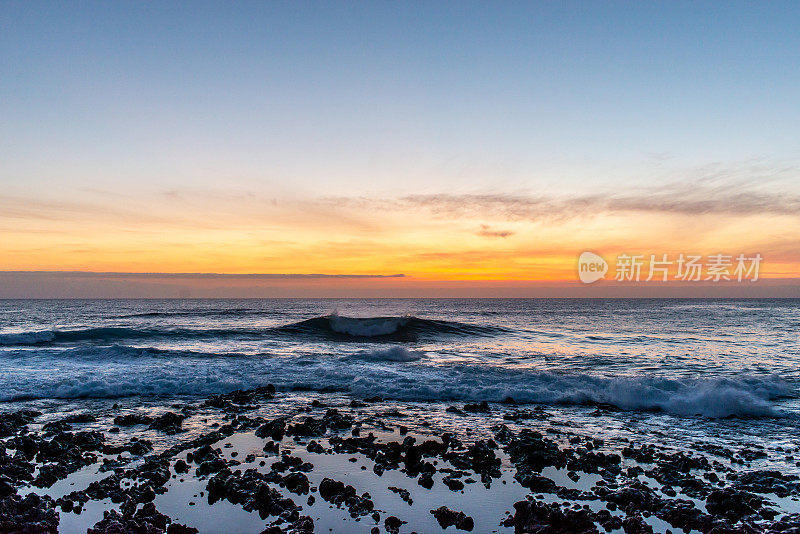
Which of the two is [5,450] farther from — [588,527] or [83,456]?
[588,527]

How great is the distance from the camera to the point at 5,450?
8.84 metres

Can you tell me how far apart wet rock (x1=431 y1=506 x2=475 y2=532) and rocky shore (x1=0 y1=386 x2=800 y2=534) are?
0.06ft

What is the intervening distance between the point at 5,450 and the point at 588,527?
10.6m

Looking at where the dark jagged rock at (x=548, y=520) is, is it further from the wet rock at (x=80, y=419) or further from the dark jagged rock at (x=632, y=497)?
the wet rock at (x=80, y=419)

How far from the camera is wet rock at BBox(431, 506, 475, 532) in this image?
5.93m

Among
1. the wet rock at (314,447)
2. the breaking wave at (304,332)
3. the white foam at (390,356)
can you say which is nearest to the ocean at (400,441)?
the wet rock at (314,447)

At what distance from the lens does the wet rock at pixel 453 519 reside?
5934 millimetres

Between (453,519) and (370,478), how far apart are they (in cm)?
194

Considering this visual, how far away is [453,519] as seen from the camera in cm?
606

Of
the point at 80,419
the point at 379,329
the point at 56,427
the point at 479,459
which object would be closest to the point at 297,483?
the point at 479,459

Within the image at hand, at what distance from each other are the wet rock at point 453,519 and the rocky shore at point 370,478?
18 millimetres

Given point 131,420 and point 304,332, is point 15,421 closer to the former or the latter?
point 131,420

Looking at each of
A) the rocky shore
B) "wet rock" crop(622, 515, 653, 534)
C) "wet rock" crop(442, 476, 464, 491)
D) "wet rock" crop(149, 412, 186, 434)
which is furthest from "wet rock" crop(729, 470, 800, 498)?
"wet rock" crop(149, 412, 186, 434)

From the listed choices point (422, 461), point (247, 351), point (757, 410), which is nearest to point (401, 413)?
point (422, 461)
